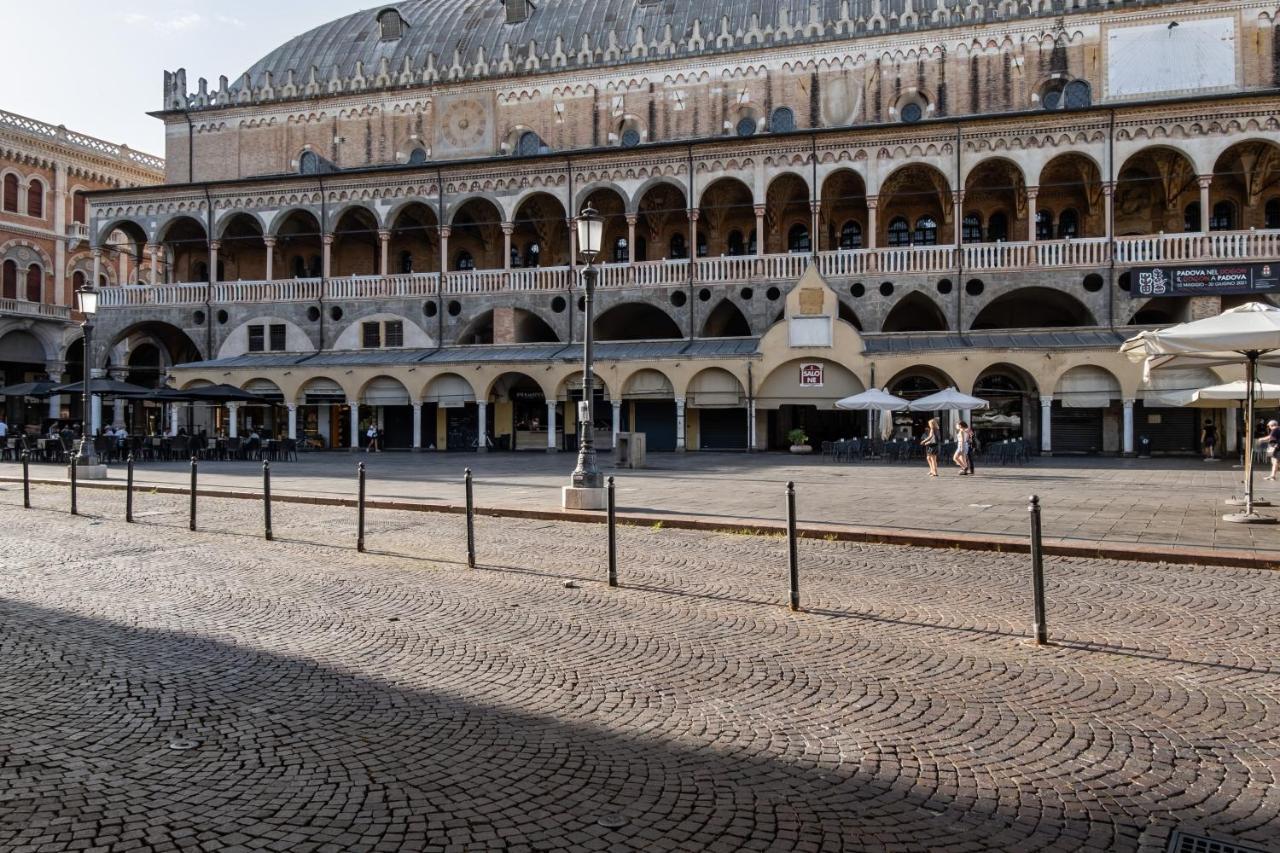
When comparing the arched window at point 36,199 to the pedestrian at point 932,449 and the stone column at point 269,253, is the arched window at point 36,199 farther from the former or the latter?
the pedestrian at point 932,449

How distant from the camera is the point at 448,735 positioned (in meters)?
4.66

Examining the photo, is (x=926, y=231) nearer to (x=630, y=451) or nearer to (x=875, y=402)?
(x=875, y=402)

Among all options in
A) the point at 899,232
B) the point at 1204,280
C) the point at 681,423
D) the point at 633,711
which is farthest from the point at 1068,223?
the point at 633,711

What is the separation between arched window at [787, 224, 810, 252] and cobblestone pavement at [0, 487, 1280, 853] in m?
31.6

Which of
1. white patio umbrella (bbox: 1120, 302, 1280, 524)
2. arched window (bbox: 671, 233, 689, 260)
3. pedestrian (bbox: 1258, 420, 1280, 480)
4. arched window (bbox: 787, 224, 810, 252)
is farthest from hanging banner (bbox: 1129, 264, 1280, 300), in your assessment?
white patio umbrella (bbox: 1120, 302, 1280, 524)

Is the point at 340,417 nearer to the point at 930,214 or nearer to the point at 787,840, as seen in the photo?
the point at 930,214

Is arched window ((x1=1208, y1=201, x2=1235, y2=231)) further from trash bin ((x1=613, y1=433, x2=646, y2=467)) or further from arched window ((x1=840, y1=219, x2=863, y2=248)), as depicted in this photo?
trash bin ((x1=613, y1=433, x2=646, y2=467))

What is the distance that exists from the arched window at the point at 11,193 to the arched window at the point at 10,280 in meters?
3.24

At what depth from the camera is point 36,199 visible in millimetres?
54719

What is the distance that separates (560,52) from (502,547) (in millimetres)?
37624

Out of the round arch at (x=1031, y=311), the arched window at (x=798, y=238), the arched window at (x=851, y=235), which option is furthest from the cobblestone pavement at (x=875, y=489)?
the arched window at (x=851, y=235)

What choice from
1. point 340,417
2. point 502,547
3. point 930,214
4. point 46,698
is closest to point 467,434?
point 340,417

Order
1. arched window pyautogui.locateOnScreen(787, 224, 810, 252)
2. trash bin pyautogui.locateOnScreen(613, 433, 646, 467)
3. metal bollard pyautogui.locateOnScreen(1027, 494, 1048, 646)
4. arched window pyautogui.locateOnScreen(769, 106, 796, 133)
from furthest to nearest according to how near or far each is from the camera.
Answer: arched window pyautogui.locateOnScreen(769, 106, 796, 133), arched window pyautogui.locateOnScreen(787, 224, 810, 252), trash bin pyautogui.locateOnScreen(613, 433, 646, 467), metal bollard pyautogui.locateOnScreen(1027, 494, 1048, 646)

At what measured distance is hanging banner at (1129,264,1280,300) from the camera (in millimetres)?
30641
